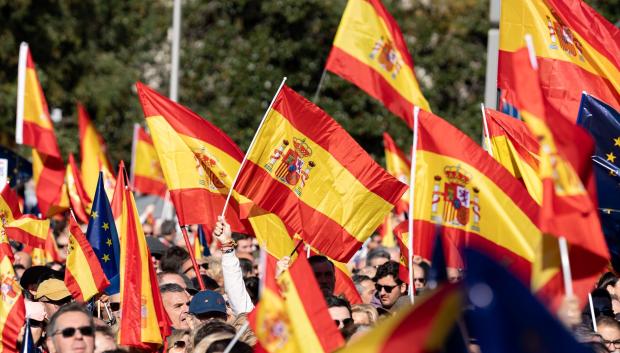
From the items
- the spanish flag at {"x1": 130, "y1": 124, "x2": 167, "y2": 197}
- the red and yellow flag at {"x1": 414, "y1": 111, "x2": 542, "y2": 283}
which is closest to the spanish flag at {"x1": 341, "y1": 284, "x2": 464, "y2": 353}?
the red and yellow flag at {"x1": 414, "y1": 111, "x2": 542, "y2": 283}

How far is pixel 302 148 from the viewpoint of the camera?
909 centimetres

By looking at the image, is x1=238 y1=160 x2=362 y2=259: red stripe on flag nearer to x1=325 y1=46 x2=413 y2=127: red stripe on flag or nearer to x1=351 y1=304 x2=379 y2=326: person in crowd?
x1=351 y1=304 x2=379 y2=326: person in crowd

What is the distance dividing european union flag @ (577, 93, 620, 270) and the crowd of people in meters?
A: 0.54

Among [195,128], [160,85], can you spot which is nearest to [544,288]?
[195,128]

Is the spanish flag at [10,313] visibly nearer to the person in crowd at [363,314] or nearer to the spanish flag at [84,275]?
the spanish flag at [84,275]

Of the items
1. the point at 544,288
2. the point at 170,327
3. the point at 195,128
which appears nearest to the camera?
the point at 544,288

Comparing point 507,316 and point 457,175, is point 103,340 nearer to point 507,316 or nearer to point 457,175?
point 457,175

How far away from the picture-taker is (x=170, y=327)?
8.15 meters

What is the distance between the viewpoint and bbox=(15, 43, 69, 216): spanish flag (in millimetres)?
13594

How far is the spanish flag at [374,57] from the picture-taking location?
12094 mm

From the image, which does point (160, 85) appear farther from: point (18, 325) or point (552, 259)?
point (552, 259)

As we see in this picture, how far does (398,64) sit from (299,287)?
652 centimetres

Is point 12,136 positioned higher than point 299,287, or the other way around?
point 299,287

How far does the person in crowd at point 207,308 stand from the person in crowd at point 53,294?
102 centimetres
